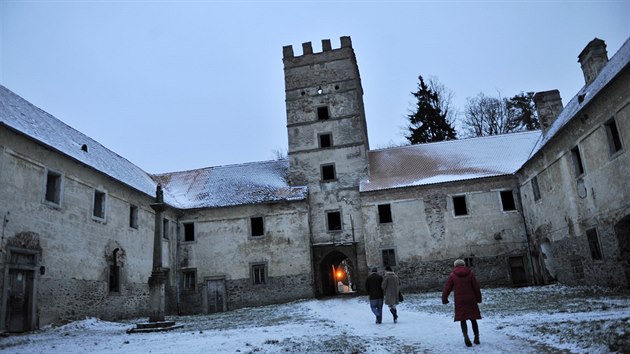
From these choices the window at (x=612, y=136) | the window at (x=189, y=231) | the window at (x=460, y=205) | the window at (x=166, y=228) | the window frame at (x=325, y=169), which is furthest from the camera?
the window frame at (x=325, y=169)

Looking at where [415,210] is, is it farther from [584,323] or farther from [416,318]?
[584,323]

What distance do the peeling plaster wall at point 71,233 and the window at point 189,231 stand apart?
487 centimetres

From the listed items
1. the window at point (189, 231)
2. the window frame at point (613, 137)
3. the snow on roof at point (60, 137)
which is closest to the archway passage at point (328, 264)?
the window at point (189, 231)

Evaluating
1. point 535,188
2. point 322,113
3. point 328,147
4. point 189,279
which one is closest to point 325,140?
point 328,147

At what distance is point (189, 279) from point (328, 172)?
10.4 m

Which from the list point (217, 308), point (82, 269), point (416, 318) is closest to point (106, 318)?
point (82, 269)

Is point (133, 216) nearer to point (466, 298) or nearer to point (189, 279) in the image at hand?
point (189, 279)

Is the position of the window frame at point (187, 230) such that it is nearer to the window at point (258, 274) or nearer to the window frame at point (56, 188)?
the window at point (258, 274)

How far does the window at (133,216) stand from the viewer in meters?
22.4

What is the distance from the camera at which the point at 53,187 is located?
17250 mm

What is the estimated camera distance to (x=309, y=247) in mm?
26219

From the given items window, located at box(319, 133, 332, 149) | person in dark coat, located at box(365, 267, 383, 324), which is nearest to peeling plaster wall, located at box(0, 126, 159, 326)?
person in dark coat, located at box(365, 267, 383, 324)

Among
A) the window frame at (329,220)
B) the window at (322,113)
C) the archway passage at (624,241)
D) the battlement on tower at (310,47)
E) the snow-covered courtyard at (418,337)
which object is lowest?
the snow-covered courtyard at (418,337)

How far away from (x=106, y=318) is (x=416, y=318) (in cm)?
1307
